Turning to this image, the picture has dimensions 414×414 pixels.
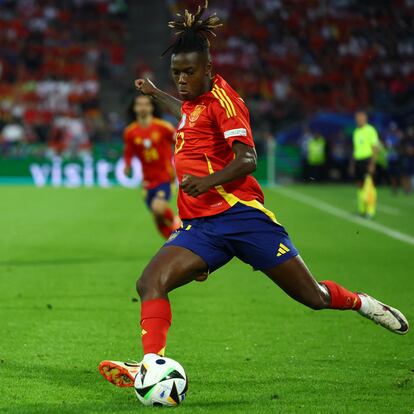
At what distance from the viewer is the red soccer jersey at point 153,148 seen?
46.6 feet

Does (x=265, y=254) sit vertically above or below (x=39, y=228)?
above

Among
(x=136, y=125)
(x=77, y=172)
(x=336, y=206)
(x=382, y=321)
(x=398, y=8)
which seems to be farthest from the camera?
(x=77, y=172)

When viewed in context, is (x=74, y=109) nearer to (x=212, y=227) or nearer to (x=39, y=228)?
(x=39, y=228)

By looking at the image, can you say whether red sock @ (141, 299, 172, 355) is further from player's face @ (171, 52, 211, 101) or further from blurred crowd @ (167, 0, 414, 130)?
blurred crowd @ (167, 0, 414, 130)

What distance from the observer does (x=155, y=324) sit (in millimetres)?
5562

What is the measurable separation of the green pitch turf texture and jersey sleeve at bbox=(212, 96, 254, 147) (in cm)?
146

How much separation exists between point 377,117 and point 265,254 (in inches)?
1204

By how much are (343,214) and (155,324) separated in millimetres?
17042

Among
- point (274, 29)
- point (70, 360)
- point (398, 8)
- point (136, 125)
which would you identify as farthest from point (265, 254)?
point (274, 29)

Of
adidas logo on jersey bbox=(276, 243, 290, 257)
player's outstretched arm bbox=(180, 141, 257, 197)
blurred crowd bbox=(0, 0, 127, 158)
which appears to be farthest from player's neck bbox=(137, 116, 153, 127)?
blurred crowd bbox=(0, 0, 127, 158)

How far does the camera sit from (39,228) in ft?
60.7

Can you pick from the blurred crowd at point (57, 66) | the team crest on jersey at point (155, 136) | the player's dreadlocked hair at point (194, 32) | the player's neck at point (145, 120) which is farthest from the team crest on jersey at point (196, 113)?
the blurred crowd at point (57, 66)

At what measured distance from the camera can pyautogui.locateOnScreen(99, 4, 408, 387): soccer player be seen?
5688 millimetres

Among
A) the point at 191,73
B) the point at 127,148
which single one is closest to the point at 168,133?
the point at 127,148
